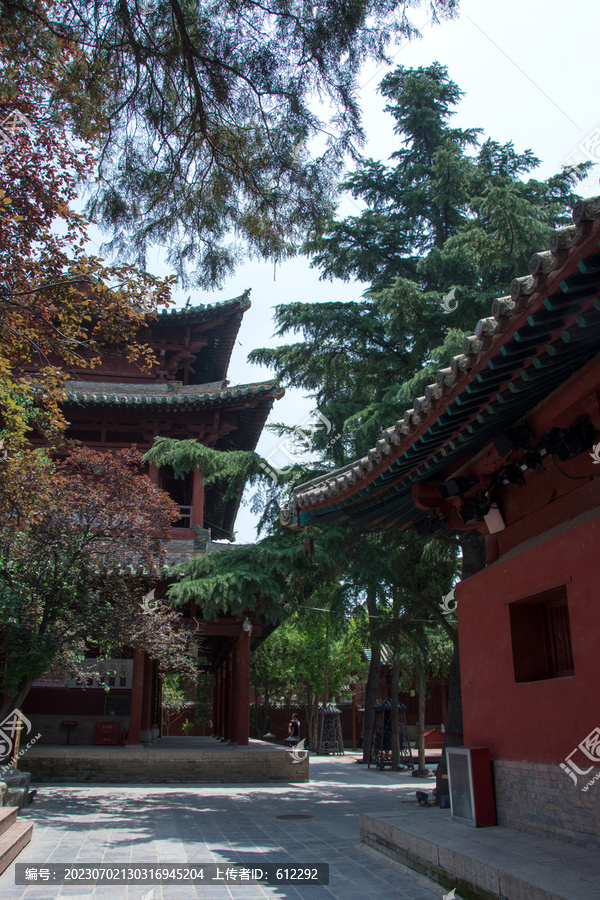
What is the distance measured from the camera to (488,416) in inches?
184

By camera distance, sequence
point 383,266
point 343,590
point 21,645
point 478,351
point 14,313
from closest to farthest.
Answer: point 478,351 < point 14,313 < point 21,645 < point 343,590 < point 383,266

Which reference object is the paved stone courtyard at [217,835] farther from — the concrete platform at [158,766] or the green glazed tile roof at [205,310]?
the green glazed tile roof at [205,310]

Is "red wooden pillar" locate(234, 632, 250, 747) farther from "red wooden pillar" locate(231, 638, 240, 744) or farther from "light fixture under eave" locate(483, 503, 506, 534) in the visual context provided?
"light fixture under eave" locate(483, 503, 506, 534)

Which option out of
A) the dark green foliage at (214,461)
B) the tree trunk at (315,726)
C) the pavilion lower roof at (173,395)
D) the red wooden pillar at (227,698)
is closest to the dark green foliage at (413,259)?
the dark green foliage at (214,461)

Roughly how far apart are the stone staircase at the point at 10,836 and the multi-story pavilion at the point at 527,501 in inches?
146

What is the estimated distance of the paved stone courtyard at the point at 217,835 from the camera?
16.0 ft

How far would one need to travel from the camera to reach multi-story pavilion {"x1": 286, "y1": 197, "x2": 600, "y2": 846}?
12.0 ft

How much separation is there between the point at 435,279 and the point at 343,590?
5.30 metres

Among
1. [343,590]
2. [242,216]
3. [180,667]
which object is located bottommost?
[180,667]

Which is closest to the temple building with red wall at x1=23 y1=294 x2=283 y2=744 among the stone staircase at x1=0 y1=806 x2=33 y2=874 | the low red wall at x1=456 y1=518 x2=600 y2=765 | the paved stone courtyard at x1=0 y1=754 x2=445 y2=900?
the paved stone courtyard at x1=0 y1=754 x2=445 y2=900

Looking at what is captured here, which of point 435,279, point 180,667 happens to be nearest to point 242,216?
point 435,279

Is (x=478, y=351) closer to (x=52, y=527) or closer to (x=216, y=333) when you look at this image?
(x=52, y=527)

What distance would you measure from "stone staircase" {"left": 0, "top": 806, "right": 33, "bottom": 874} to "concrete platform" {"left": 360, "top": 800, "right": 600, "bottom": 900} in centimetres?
308

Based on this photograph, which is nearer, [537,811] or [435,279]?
[537,811]
